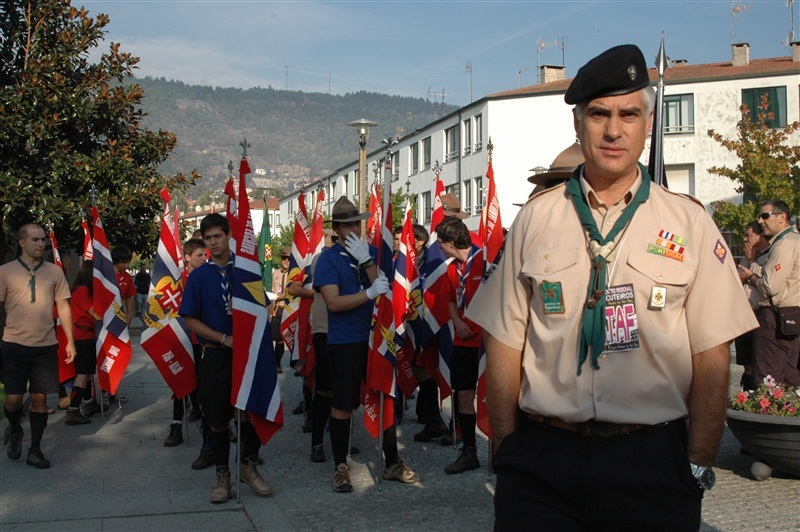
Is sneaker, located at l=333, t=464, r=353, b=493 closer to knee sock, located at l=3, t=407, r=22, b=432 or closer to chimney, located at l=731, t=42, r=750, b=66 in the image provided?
knee sock, located at l=3, t=407, r=22, b=432

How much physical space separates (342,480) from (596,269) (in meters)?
4.81

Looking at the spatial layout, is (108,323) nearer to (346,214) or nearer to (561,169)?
(346,214)

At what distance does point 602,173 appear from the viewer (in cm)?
293

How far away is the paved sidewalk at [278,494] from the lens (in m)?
6.29

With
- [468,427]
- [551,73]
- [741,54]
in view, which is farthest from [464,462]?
[551,73]

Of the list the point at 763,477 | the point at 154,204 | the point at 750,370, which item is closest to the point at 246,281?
the point at 763,477

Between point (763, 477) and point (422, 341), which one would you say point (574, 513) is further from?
point (422, 341)

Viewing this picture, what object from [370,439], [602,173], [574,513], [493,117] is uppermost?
[493,117]

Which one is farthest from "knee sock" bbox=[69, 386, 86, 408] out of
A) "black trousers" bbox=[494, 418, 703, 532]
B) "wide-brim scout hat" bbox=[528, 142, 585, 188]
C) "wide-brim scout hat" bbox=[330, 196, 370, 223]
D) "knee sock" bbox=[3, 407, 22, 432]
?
"black trousers" bbox=[494, 418, 703, 532]

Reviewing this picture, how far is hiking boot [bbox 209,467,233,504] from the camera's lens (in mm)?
6898

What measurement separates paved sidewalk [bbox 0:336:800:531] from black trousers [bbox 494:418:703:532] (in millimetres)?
3478

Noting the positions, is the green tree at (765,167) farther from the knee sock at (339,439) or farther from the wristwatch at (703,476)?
the wristwatch at (703,476)

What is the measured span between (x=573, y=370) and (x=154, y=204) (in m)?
13.3

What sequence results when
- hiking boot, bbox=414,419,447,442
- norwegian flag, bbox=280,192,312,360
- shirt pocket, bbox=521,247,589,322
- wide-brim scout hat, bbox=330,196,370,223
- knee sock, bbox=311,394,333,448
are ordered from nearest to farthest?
shirt pocket, bbox=521,247,589,322, wide-brim scout hat, bbox=330,196,370,223, knee sock, bbox=311,394,333,448, hiking boot, bbox=414,419,447,442, norwegian flag, bbox=280,192,312,360
